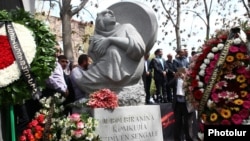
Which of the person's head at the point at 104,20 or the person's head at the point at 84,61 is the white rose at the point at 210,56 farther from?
the person's head at the point at 84,61

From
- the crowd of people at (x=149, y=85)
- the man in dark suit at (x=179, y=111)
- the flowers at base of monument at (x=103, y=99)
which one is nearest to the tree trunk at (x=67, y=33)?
the crowd of people at (x=149, y=85)

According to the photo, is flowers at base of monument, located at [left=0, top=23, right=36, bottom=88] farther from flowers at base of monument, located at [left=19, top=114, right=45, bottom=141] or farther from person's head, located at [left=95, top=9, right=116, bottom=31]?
person's head, located at [left=95, top=9, right=116, bottom=31]

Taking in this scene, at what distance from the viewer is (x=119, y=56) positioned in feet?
31.7

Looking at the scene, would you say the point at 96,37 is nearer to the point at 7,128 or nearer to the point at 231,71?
the point at 7,128

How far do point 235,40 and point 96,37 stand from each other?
12.3 ft

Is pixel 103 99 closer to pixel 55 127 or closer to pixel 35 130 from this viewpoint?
pixel 55 127

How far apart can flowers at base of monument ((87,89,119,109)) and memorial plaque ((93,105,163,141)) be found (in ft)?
0.26

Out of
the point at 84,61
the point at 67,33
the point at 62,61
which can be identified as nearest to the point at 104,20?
the point at 84,61

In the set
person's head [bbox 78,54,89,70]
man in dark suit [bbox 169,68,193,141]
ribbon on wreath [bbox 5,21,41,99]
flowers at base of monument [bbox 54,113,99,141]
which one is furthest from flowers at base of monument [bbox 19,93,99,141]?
man in dark suit [bbox 169,68,193,141]

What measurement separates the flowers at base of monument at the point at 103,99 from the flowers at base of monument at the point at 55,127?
4.54 ft


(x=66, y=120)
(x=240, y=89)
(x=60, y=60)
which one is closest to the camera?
(x=240, y=89)

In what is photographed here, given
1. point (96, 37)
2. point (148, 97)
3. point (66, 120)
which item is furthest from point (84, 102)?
point (148, 97)

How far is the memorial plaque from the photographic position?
9.18 m

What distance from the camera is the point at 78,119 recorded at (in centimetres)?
768
